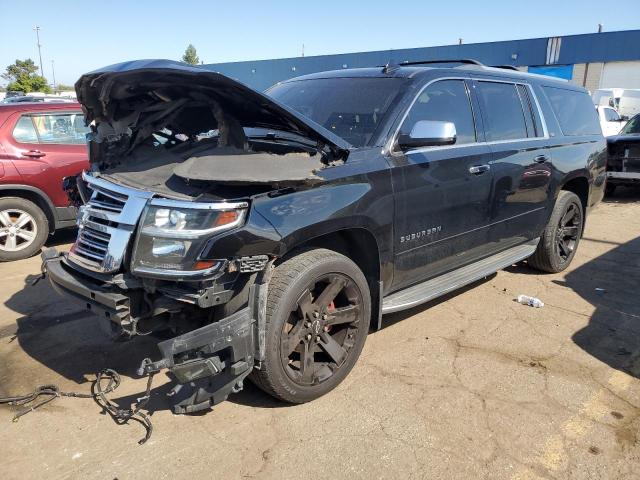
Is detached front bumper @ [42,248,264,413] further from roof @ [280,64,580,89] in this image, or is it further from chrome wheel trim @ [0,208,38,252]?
chrome wheel trim @ [0,208,38,252]

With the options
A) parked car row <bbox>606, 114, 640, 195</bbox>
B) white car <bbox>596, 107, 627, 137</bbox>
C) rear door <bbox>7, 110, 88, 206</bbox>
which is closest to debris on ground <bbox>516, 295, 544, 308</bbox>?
rear door <bbox>7, 110, 88, 206</bbox>

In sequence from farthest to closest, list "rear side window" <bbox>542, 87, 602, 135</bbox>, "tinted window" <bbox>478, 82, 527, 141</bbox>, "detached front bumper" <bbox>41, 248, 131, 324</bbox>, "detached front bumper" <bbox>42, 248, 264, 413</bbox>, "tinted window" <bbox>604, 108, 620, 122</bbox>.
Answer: "tinted window" <bbox>604, 108, 620, 122</bbox> → "rear side window" <bbox>542, 87, 602, 135</bbox> → "tinted window" <bbox>478, 82, 527, 141</bbox> → "detached front bumper" <bbox>41, 248, 131, 324</bbox> → "detached front bumper" <bbox>42, 248, 264, 413</bbox>

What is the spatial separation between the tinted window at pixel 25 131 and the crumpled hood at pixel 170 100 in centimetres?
360

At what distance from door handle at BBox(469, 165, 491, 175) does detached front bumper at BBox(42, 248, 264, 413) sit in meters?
2.18

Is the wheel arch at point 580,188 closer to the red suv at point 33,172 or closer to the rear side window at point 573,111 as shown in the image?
the rear side window at point 573,111

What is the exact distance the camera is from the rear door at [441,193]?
354 centimetres

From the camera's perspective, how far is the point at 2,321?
440 centimetres

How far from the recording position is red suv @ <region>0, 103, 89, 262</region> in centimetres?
611

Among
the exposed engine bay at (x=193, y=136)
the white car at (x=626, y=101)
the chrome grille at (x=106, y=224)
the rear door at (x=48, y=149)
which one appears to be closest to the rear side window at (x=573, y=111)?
the exposed engine bay at (x=193, y=136)

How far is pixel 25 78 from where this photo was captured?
3512cm

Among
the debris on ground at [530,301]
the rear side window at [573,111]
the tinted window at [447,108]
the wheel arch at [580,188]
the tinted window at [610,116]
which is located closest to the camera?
the tinted window at [447,108]

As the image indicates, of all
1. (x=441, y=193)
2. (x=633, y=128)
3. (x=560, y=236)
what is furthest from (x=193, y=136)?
(x=633, y=128)

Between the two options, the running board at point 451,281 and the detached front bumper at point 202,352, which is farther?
the running board at point 451,281

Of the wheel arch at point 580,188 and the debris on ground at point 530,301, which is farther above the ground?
the wheel arch at point 580,188
